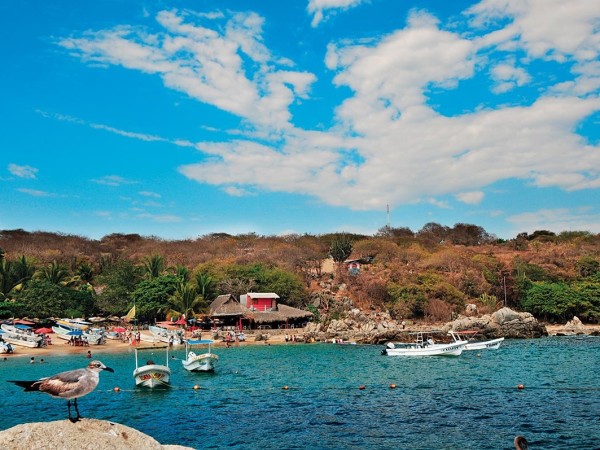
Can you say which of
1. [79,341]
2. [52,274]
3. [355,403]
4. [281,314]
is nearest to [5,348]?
[79,341]

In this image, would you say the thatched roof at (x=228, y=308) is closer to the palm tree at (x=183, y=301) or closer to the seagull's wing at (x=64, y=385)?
the palm tree at (x=183, y=301)

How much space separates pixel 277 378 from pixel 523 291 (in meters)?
49.9

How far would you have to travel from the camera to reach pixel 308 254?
90812mm

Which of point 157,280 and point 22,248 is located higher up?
point 22,248

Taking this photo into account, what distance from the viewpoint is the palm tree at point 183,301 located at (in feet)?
211

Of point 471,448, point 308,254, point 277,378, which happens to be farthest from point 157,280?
point 471,448

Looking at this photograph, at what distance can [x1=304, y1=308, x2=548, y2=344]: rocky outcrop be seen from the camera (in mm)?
57125

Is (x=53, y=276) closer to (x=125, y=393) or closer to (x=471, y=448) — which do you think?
(x=125, y=393)

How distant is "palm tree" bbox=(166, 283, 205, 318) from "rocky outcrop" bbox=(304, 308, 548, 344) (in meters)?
14.7

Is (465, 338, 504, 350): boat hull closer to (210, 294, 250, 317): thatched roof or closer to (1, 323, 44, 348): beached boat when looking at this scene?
(210, 294, 250, 317): thatched roof

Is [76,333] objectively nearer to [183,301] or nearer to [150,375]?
[183,301]

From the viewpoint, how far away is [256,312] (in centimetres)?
6381

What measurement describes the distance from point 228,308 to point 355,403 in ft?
132

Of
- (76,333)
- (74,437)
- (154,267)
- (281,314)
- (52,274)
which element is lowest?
(76,333)
